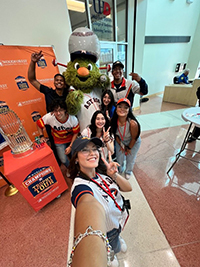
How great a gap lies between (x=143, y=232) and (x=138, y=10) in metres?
4.87

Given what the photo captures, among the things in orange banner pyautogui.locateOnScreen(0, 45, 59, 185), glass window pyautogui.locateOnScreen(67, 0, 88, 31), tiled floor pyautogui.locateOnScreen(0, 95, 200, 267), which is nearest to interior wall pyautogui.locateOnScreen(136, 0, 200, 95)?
glass window pyautogui.locateOnScreen(67, 0, 88, 31)

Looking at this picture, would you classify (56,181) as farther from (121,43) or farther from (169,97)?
(169,97)

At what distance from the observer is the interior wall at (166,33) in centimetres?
461

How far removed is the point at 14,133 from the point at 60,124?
54 centimetres

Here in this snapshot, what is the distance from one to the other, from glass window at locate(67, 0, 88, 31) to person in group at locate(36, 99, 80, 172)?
256cm

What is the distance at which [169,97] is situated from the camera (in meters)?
4.87

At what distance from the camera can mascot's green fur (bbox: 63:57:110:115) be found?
129cm

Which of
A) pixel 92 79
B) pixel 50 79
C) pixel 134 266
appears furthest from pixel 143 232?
pixel 50 79

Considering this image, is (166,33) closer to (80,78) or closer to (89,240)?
(80,78)

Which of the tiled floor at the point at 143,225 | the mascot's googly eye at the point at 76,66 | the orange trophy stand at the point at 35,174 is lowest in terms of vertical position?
the tiled floor at the point at 143,225

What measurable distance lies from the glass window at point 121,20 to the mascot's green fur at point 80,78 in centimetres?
306

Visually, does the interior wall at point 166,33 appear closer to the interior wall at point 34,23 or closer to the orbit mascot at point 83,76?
the interior wall at point 34,23

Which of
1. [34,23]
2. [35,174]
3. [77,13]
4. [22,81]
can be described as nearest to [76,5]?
[77,13]

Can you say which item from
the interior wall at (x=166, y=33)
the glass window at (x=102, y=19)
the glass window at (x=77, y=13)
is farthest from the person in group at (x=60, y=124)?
the interior wall at (x=166, y=33)
